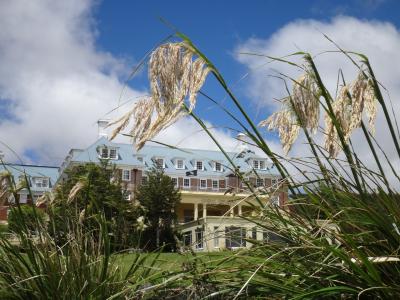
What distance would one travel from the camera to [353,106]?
2291 millimetres

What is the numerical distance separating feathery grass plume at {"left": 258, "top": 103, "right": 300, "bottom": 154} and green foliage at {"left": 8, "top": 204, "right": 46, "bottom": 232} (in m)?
1.27

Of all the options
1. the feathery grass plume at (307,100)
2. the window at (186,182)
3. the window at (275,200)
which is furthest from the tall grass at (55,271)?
the window at (186,182)

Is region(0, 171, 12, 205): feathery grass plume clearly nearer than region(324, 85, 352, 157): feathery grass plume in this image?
No

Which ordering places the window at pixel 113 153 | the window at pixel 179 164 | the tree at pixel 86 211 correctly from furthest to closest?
the window at pixel 179 164 → the window at pixel 113 153 → the tree at pixel 86 211

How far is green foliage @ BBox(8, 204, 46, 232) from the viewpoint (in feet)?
9.10

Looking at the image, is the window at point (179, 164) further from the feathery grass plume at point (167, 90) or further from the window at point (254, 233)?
the feathery grass plume at point (167, 90)

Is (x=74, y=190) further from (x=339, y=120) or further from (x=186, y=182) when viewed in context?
(x=186, y=182)

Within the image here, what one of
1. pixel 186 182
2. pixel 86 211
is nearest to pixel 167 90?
pixel 86 211

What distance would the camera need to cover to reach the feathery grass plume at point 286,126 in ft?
8.55

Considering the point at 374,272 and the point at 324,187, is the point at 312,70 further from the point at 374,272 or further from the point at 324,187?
the point at 374,272

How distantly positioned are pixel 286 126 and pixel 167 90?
810 mm

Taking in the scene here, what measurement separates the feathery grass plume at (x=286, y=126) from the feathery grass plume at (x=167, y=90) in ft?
2.19

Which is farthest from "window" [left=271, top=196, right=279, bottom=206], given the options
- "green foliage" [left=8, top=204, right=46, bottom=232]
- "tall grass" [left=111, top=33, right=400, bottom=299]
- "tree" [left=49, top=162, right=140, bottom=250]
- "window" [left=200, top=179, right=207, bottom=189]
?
"window" [left=200, top=179, right=207, bottom=189]

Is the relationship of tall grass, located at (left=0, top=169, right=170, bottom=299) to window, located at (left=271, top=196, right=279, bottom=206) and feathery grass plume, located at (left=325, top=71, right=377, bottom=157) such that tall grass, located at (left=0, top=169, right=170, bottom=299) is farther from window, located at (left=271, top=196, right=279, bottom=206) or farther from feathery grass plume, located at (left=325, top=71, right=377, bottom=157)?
feathery grass plume, located at (left=325, top=71, right=377, bottom=157)
